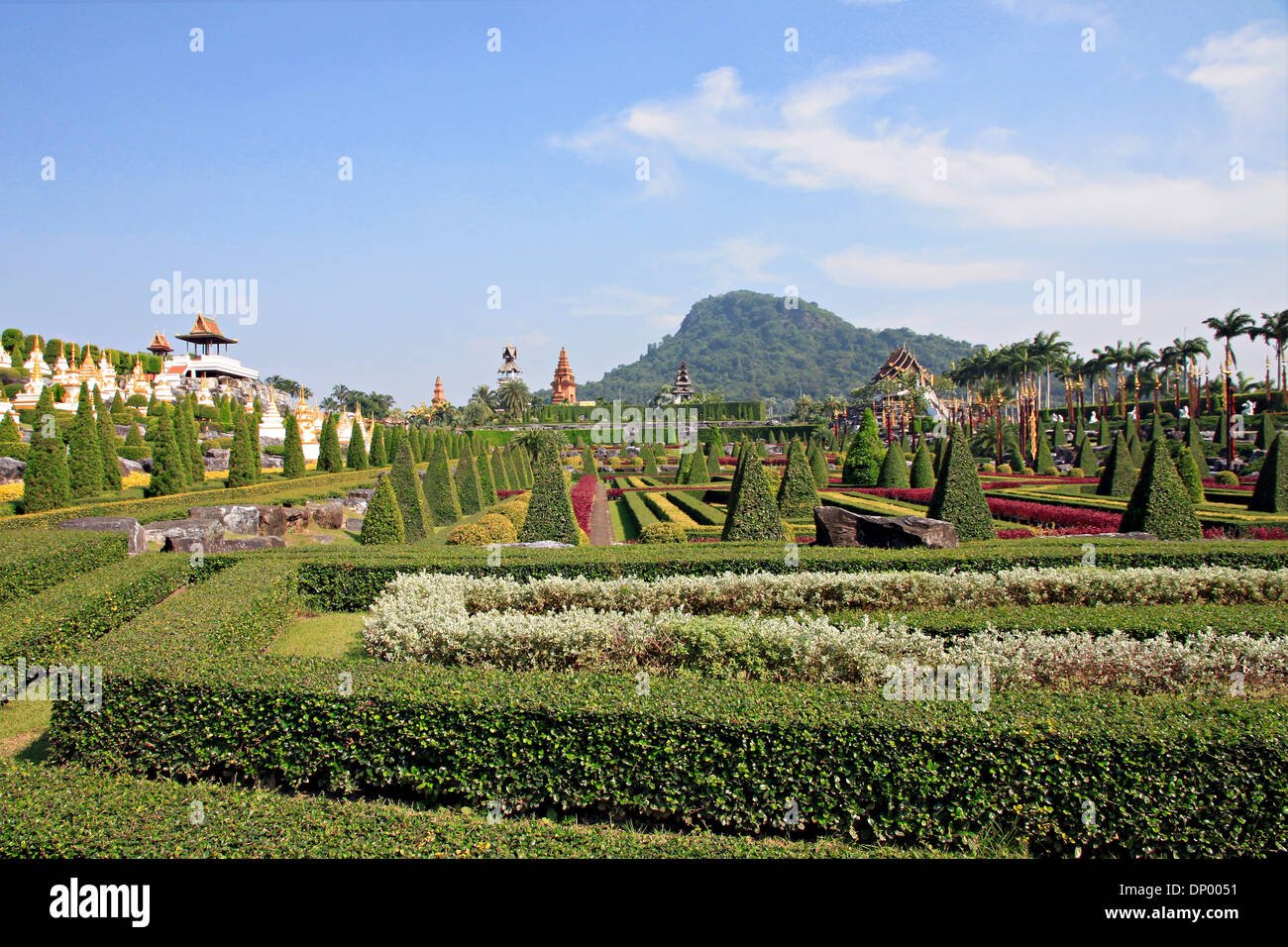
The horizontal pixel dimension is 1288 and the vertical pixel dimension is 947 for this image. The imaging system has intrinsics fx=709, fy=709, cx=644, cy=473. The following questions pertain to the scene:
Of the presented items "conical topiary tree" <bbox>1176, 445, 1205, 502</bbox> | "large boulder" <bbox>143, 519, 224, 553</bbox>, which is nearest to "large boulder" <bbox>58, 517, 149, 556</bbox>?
"large boulder" <bbox>143, 519, 224, 553</bbox>

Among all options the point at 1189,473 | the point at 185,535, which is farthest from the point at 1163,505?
the point at 185,535

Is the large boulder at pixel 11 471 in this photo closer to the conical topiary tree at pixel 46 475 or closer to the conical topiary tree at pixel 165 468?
the conical topiary tree at pixel 165 468

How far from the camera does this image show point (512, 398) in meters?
96.7

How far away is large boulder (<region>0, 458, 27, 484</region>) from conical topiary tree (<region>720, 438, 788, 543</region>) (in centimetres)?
2694

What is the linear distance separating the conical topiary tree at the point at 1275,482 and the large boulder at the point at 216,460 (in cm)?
4392

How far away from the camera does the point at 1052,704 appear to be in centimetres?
595

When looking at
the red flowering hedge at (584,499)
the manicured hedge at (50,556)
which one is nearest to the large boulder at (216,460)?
the red flowering hedge at (584,499)

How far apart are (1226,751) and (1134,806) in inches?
31.2

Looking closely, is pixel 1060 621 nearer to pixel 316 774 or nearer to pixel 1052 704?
pixel 1052 704

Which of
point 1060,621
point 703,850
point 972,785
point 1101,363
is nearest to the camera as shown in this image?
point 703,850

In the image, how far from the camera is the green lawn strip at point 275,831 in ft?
15.7

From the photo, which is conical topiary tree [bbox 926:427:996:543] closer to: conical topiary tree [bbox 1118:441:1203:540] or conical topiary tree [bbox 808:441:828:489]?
conical topiary tree [bbox 1118:441:1203:540]

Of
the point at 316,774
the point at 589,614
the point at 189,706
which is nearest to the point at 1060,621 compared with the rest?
the point at 589,614

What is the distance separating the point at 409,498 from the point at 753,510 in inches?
376
